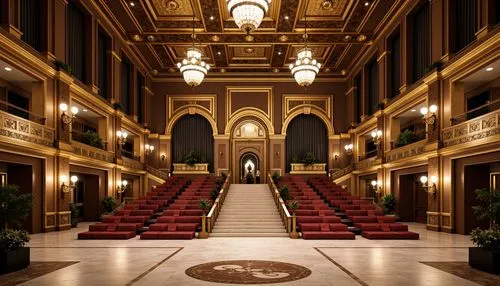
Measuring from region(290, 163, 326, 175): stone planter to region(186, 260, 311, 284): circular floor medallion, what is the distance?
56.4 feet

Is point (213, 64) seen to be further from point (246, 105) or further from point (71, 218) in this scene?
point (71, 218)

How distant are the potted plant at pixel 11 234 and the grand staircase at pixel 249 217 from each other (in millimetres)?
6462

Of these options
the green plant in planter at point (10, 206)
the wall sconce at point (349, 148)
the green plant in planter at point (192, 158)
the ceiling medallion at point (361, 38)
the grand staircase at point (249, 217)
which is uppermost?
the ceiling medallion at point (361, 38)

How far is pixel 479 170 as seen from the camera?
519 inches

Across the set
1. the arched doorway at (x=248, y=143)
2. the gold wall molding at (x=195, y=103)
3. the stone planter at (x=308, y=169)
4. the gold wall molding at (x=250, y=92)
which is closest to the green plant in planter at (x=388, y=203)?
the stone planter at (x=308, y=169)

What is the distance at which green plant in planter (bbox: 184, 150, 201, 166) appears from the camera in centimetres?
2547

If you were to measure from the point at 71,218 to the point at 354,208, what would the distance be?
10134 mm

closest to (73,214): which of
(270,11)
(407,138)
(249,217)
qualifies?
(249,217)

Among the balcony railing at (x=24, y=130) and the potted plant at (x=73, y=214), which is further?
the potted plant at (x=73, y=214)

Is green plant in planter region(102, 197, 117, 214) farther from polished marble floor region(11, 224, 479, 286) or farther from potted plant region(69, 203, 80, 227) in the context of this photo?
polished marble floor region(11, 224, 479, 286)

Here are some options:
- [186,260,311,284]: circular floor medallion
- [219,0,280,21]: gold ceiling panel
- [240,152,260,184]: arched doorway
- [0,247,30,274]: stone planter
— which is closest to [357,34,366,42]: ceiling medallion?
[219,0,280,21]: gold ceiling panel

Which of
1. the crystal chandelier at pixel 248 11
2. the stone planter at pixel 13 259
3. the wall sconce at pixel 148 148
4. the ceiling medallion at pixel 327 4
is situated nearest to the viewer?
the stone planter at pixel 13 259

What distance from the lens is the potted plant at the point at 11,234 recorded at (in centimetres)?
720

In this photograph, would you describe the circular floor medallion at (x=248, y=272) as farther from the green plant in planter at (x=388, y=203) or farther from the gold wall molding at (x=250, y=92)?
the gold wall molding at (x=250, y=92)
